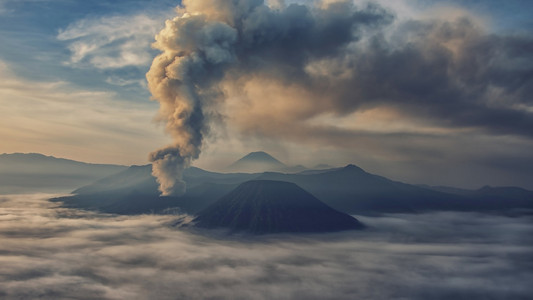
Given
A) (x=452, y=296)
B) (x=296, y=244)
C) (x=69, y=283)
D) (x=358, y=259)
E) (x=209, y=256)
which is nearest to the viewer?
(x=69, y=283)

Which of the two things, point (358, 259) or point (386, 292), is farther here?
point (358, 259)

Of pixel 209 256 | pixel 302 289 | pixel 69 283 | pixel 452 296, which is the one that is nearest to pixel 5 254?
pixel 69 283

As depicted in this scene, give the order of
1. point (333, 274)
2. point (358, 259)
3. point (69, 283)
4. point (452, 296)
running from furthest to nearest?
point (358, 259) → point (333, 274) → point (452, 296) → point (69, 283)

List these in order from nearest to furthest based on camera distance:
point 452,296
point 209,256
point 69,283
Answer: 1. point 69,283
2. point 452,296
3. point 209,256

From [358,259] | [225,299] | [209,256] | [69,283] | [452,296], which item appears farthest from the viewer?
[358,259]

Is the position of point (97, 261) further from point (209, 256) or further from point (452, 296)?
point (452, 296)

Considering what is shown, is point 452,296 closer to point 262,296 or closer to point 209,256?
point 262,296

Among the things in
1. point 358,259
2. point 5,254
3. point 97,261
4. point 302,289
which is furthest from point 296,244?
point 5,254

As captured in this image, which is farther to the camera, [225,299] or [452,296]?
[452,296]
